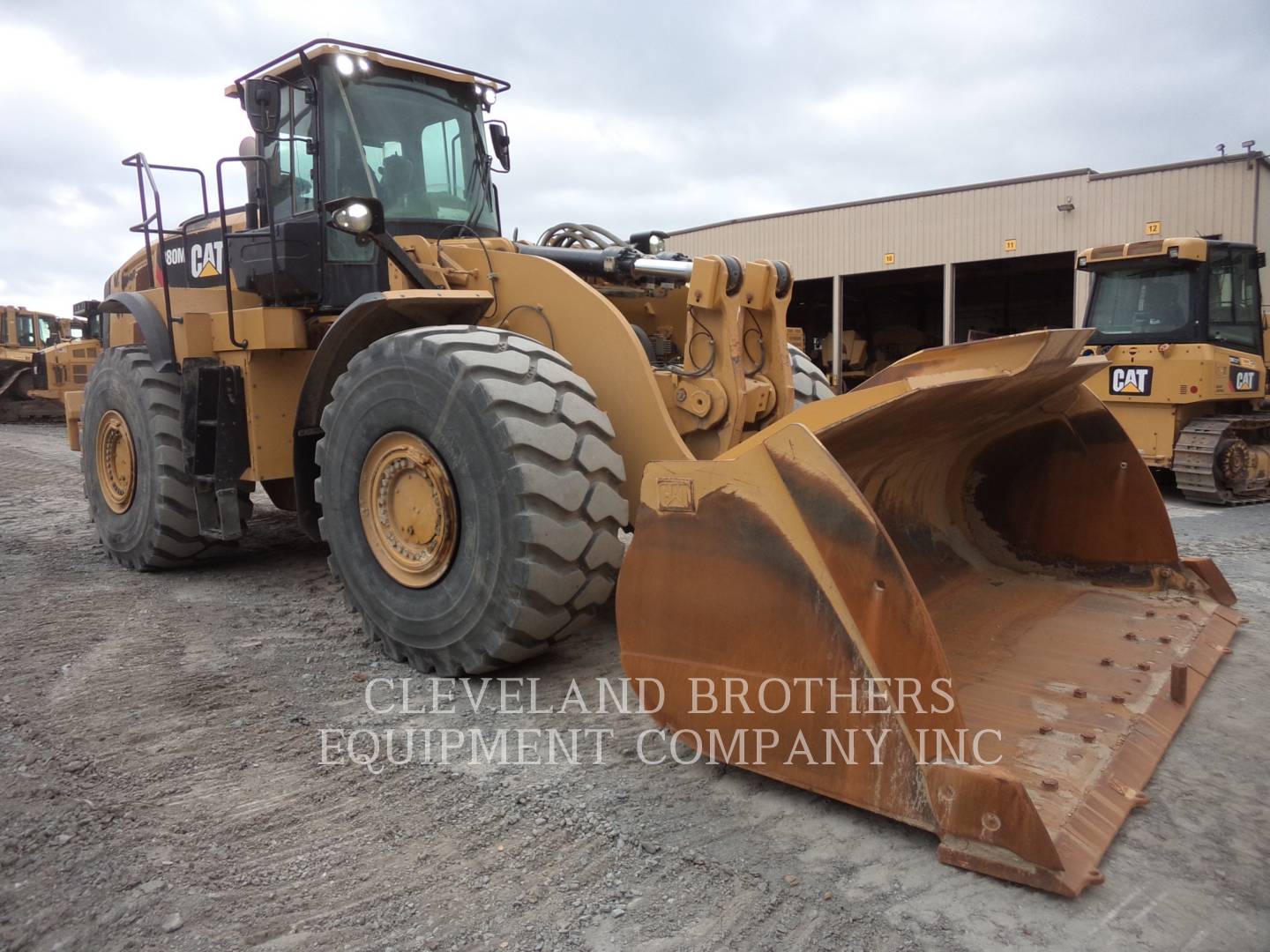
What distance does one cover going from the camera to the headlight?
13.1 ft

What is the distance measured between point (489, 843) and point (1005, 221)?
1797cm

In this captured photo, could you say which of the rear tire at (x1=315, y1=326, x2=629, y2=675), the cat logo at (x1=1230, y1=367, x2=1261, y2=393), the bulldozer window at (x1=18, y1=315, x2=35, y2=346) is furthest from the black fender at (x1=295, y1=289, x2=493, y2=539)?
the bulldozer window at (x1=18, y1=315, x2=35, y2=346)

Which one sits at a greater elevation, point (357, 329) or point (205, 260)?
point (205, 260)

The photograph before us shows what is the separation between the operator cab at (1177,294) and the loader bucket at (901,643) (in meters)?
6.64

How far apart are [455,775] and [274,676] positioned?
1.34m

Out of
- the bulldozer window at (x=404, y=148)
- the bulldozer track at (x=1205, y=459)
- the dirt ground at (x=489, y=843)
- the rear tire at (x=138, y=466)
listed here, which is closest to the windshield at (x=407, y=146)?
the bulldozer window at (x=404, y=148)

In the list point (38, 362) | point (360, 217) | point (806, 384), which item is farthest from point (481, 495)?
point (38, 362)

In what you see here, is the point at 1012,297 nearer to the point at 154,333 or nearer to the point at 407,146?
the point at 407,146

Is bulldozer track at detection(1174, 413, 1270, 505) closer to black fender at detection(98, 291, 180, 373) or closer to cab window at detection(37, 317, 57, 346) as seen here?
black fender at detection(98, 291, 180, 373)

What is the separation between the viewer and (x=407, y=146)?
504cm

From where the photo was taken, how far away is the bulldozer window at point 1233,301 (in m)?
9.56

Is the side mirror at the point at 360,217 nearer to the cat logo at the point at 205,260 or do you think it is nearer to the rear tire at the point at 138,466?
the cat logo at the point at 205,260

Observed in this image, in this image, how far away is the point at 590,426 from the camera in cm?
345

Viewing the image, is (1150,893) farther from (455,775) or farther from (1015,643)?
(455,775)
